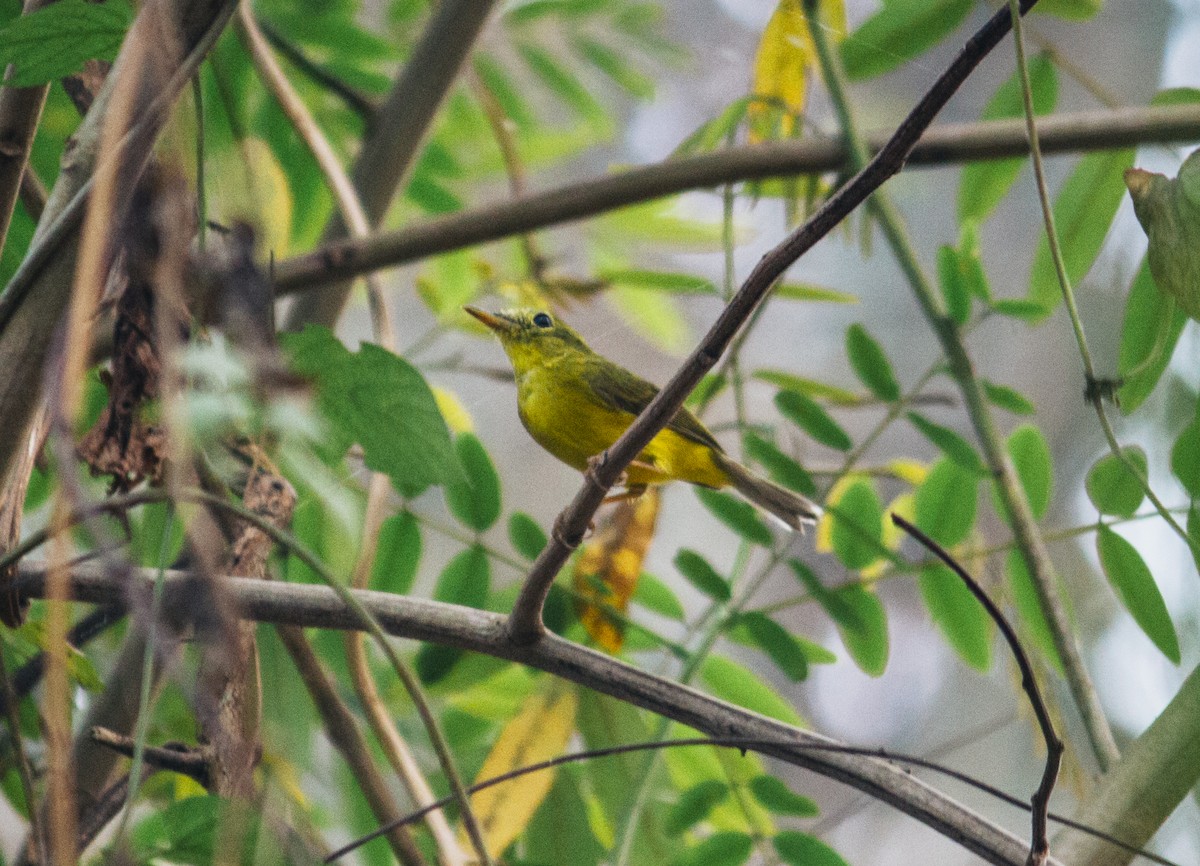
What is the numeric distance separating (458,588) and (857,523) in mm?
367

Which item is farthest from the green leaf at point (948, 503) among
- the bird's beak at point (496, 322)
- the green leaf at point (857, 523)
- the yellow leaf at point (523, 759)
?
the bird's beak at point (496, 322)

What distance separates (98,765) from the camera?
2.95ft

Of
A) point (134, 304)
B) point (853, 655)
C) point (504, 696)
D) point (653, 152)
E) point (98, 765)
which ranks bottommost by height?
point (98, 765)

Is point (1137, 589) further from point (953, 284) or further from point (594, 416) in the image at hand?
point (594, 416)

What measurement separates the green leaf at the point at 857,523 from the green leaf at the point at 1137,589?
8.2 inches

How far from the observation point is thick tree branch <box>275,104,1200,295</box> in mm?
1061

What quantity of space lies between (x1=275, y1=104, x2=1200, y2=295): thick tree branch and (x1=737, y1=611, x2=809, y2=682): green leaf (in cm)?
42

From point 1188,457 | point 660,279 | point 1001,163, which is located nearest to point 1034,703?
point 1188,457

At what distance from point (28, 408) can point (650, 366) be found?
1.62 meters

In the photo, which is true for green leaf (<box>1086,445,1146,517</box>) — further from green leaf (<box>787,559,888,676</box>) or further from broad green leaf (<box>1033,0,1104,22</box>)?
broad green leaf (<box>1033,0,1104,22</box>)

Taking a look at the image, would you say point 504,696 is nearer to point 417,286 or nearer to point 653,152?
point 417,286

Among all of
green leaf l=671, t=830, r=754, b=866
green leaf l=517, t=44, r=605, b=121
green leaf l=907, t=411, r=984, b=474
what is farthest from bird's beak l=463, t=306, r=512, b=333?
green leaf l=671, t=830, r=754, b=866

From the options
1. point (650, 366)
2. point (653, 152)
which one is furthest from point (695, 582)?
point (650, 366)

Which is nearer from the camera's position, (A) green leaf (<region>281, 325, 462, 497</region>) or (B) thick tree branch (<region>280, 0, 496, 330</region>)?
(A) green leaf (<region>281, 325, 462, 497</region>)
